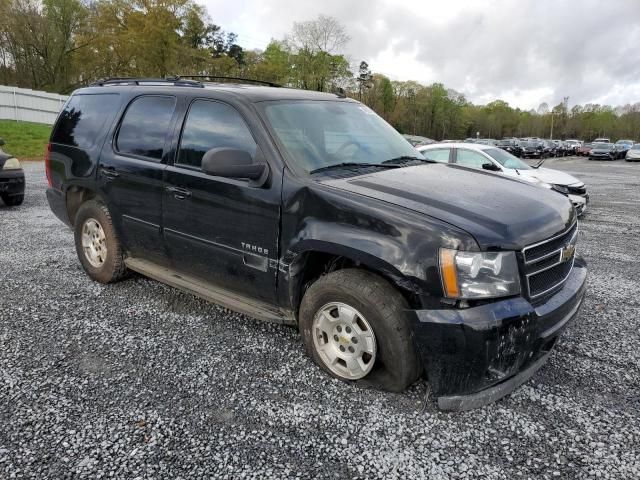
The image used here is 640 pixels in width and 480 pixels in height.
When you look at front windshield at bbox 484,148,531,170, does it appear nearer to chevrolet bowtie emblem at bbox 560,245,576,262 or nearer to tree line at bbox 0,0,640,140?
chevrolet bowtie emblem at bbox 560,245,576,262

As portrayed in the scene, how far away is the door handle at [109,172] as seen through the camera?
4266 millimetres

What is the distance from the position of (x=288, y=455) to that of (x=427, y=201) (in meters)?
1.59

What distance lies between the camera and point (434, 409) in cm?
283

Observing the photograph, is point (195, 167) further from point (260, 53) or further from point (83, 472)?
point (260, 53)

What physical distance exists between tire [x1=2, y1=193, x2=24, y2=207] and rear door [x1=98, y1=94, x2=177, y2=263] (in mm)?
5585

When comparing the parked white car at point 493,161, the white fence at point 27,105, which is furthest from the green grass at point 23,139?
the parked white car at point 493,161

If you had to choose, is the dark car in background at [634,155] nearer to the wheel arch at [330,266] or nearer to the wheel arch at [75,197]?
the wheel arch at [330,266]

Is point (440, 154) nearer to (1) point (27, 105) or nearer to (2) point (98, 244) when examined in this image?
(2) point (98, 244)

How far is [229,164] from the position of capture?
307 cm

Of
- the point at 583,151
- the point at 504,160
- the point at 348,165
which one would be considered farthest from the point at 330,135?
the point at 583,151

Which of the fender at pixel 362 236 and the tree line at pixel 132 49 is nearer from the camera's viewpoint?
the fender at pixel 362 236

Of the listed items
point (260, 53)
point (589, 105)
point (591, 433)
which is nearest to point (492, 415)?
point (591, 433)

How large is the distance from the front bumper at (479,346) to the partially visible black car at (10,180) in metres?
8.43

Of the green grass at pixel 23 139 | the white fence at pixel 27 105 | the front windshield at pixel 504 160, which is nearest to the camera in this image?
the front windshield at pixel 504 160
